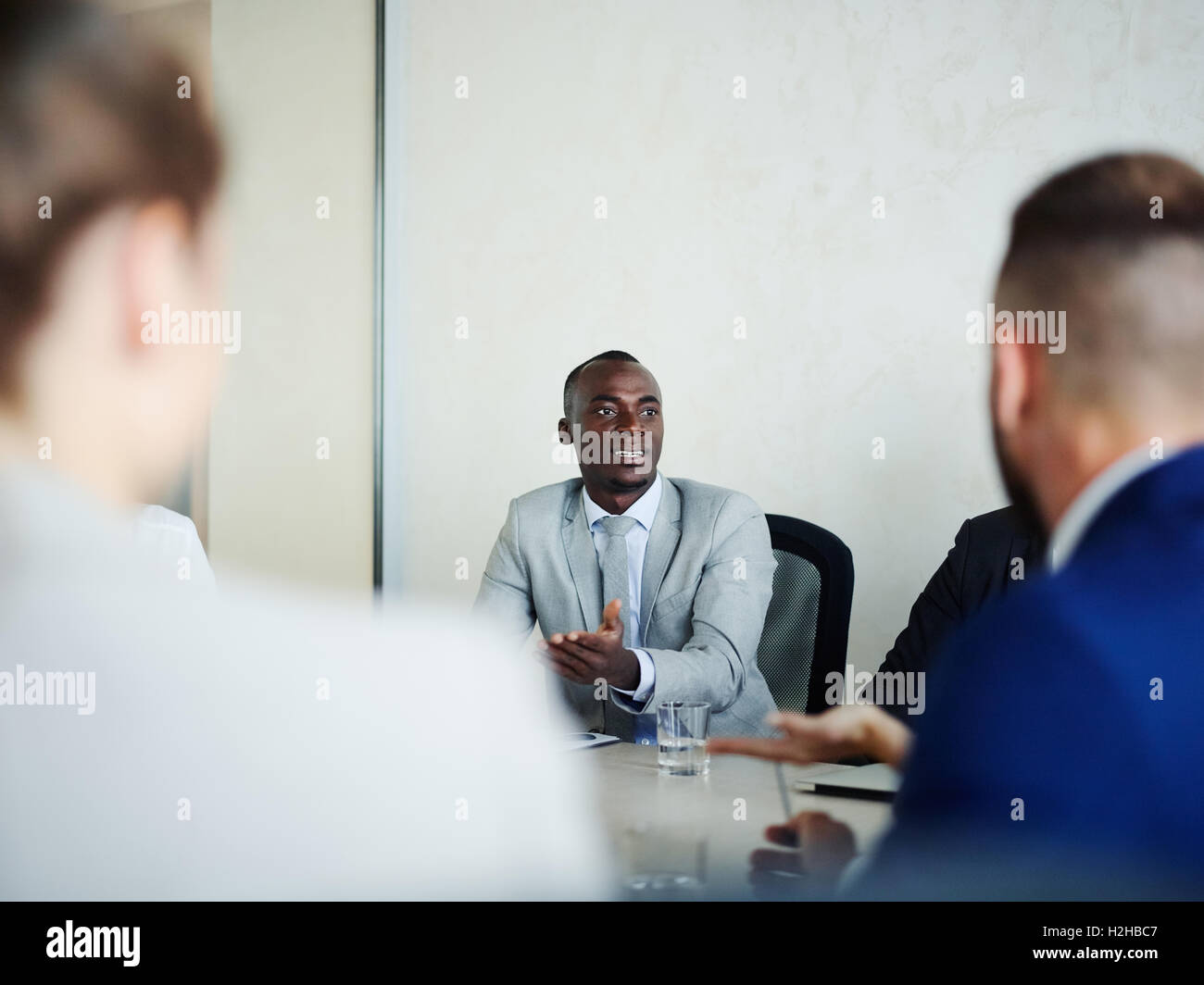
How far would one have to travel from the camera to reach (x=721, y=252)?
213 cm

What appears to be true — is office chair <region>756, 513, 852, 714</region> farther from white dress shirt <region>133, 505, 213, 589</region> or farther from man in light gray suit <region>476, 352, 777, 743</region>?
white dress shirt <region>133, 505, 213, 589</region>

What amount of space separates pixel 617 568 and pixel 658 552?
0.26ft

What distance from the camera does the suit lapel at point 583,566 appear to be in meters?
1.60

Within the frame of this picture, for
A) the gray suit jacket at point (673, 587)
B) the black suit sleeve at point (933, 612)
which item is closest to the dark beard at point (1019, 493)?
the black suit sleeve at point (933, 612)

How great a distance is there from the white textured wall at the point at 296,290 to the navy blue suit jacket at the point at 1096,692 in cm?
68

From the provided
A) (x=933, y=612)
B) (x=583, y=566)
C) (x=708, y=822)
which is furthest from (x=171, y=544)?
(x=933, y=612)

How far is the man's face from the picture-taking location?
1802 millimetres

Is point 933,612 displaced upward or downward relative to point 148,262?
downward

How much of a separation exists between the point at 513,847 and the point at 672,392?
1.45 metres

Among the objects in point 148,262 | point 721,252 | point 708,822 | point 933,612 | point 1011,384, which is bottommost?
point 708,822

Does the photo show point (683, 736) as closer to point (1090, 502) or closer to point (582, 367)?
point (1090, 502)

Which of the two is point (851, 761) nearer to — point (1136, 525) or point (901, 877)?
point (901, 877)

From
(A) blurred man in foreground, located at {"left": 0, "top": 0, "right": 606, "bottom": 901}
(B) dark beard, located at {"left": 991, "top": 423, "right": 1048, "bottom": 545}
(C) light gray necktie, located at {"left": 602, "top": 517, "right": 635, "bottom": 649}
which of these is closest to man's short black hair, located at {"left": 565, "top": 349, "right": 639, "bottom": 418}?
(C) light gray necktie, located at {"left": 602, "top": 517, "right": 635, "bottom": 649}
